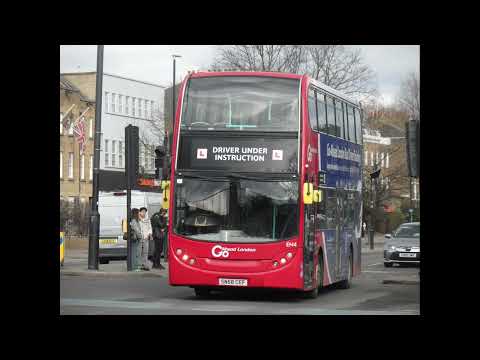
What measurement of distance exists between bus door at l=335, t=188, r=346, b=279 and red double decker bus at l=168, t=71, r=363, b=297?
3.41 metres

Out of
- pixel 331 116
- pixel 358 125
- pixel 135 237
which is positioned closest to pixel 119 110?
pixel 135 237

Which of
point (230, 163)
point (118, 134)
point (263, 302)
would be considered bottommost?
point (263, 302)

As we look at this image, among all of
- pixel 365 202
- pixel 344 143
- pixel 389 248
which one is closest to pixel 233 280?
pixel 344 143

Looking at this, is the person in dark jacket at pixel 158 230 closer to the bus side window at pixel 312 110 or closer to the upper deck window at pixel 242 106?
the bus side window at pixel 312 110

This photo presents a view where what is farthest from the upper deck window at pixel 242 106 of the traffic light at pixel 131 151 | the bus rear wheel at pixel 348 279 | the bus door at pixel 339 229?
the traffic light at pixel 131 151

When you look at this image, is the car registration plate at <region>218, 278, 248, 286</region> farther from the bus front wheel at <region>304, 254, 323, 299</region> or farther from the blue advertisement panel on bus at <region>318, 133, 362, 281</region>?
the blue advertisement panel on bus at <region>318, 133, 362, 281</region>

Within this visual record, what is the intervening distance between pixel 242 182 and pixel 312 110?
205 cm

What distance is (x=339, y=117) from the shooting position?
25844mm

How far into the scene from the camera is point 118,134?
87688 mm

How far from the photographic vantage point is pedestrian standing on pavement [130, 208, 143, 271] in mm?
30797

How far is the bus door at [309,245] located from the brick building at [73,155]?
5549 centimetres
